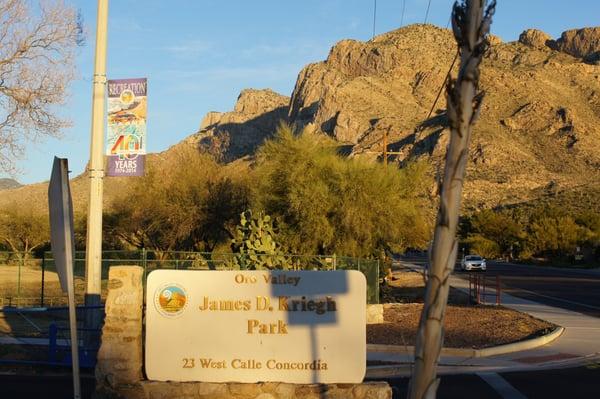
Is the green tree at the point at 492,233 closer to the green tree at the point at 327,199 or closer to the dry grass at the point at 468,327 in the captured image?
the green tree at the point at 327,199

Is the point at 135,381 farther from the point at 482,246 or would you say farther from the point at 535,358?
the point at 482,246

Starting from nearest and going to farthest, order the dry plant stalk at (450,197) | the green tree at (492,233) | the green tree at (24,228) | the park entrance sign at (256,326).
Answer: the dry plant stalk at (450,197), the park entrance sign at (256,326), the green tree at (24,228), the green tree at (492,233)

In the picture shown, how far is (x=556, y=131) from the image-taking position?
9350cm

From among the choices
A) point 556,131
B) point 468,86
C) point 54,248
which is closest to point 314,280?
point 54,248

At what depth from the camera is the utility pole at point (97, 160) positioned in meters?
12.8

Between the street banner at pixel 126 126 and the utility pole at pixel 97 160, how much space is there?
31 cm

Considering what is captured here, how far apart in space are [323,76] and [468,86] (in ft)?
495

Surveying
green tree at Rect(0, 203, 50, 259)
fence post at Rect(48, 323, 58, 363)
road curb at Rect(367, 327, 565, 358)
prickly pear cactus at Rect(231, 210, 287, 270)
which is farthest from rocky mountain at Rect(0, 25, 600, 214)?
fence post at Rect(48, 323, 58, 363)

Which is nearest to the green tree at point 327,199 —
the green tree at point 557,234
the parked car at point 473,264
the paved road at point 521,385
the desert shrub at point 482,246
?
the paved road at point 521,385

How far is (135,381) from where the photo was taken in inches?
366

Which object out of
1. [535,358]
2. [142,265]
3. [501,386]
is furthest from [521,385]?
[142,265]

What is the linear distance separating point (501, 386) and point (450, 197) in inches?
353

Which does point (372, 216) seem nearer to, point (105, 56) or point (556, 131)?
point (105, 56)

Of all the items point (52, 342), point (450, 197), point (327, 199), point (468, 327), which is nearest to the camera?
point (450, 197)
